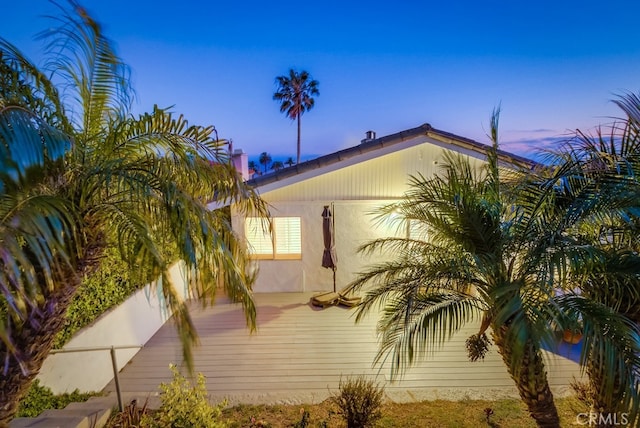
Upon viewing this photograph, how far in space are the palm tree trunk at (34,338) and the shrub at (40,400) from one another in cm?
163

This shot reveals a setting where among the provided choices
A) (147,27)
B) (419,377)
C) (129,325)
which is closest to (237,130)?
(147,27)

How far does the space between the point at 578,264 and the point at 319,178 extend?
6.82 m

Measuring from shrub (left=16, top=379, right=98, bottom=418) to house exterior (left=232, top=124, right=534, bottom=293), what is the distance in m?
5.00

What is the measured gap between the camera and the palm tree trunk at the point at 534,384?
330cm

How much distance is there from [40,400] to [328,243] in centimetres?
628

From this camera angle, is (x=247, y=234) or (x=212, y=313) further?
(x=247, y=234)

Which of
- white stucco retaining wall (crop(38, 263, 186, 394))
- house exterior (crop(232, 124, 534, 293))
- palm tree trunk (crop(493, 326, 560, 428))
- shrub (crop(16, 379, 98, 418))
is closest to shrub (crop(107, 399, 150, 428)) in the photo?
shrub (crop(16, 379, 98, 418))

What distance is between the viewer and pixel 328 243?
8.54 meters

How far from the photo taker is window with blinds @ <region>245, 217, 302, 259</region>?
9.24 m

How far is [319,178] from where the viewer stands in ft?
29.1

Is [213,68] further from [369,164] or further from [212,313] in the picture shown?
[212,313]

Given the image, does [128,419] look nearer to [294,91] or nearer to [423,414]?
[423,414]

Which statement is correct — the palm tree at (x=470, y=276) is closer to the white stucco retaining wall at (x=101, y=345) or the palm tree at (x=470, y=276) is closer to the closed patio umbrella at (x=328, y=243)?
the white stucco retaining wall at (x=101, y=345)

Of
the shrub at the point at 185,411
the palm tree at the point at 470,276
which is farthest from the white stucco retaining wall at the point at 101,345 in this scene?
the palm tree at the point at 470,276
